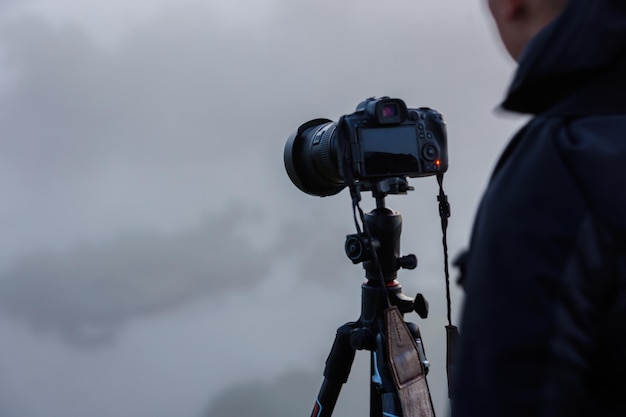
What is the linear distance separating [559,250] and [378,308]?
1.62m

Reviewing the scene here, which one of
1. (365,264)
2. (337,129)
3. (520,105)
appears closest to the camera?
(520,105)

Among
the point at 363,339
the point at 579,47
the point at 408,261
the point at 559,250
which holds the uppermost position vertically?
the point at 579,47

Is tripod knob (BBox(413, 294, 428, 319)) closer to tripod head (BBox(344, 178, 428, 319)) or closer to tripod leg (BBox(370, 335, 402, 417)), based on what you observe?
tripod head (BBox(344, 178, 428, 319))

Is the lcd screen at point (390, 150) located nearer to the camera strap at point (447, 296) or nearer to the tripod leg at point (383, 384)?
the camera strap at point (447, 296)

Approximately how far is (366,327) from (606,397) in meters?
1.59

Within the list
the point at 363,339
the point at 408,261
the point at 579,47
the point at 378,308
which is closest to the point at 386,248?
the point at 408,261

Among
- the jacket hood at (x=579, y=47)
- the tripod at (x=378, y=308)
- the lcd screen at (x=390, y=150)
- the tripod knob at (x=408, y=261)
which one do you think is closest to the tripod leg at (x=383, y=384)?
the tripod at (x=378, y=308)

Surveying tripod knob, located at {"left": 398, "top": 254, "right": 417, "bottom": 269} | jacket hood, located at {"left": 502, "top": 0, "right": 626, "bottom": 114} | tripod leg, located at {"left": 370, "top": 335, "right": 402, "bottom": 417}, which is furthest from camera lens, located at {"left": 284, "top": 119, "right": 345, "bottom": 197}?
jacket hood, located at {"left": 502, "top": 0, "right": 626, "bottom": 114}

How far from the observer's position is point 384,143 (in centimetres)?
229

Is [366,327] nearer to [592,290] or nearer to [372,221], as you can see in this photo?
[372,221]

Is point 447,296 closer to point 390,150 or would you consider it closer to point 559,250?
point 390,150

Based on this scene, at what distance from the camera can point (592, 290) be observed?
0.82 m

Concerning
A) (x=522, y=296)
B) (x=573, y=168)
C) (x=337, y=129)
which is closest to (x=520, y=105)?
(x=573, y=168)

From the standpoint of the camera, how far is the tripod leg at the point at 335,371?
2498 mm
